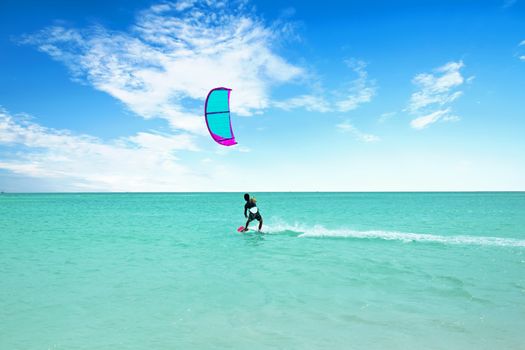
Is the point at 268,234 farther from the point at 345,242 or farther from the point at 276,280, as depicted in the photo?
the point at 276,280

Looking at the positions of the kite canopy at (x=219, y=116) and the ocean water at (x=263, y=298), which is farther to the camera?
the kite canopy at (x=219, y=116)

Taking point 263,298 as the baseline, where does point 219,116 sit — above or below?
above

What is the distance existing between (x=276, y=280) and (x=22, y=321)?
514cm

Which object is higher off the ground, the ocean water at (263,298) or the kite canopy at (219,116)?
the kite canopy at (219,116)

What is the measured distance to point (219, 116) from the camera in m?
10.9

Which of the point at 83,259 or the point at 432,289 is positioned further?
the point at 83,259

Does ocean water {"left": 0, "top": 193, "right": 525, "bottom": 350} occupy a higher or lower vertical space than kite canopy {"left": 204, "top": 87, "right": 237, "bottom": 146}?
lower

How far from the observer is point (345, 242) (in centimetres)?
1431

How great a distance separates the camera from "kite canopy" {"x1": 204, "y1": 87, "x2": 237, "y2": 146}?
34.9 ft

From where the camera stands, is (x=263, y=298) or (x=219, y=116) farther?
(x=219, y=116)

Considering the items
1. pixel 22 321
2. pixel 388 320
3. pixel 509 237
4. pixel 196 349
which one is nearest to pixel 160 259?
pixel 22 321

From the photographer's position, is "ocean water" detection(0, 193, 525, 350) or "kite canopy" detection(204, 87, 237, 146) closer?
"ocean water" detection(0, 193, 525, 350)

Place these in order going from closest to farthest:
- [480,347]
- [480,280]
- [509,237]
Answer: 1. [480,347]
2. [480,280]
3. [509,237]

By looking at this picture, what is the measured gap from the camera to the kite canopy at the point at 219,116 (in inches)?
419
